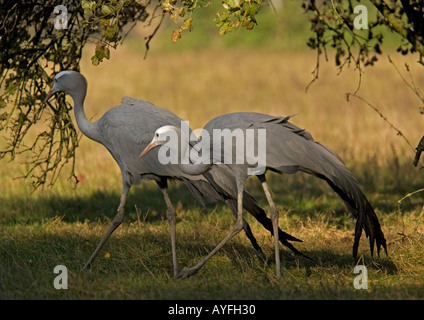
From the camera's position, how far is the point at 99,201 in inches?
359

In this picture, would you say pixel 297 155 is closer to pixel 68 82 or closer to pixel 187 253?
pixel 187 253

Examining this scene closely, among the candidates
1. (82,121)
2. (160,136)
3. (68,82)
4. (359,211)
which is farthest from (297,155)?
(68,82)

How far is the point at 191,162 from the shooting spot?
579 cm

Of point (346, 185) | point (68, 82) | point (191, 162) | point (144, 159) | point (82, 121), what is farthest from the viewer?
point (68, 82)

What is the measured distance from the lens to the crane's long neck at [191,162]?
5.69 meters

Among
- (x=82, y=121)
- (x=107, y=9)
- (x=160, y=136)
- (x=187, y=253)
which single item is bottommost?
(x=187, y=253)

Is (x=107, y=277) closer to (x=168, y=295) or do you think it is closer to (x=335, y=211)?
(x=168, y=295)

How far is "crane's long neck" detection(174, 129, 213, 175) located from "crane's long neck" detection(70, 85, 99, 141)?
1.02m

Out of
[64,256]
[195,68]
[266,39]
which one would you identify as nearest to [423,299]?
[64,256]

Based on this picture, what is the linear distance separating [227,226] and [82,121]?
7.27 ft

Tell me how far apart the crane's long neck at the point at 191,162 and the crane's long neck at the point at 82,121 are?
3.36 ft

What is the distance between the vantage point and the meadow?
534 cm

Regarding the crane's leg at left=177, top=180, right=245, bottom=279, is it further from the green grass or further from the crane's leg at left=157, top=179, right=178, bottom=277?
the crane's leg at left=157, top=179, right=178, bottom=277

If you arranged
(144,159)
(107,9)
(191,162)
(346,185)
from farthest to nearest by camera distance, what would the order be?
1. (144,159)
2. (191,162)
3. (346,185)
4. (107,9)
